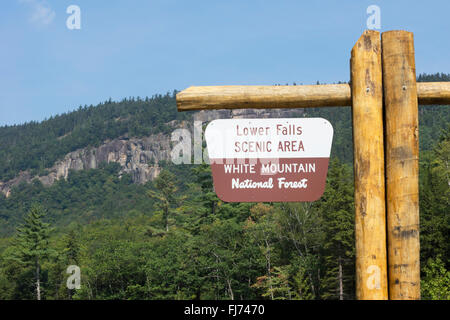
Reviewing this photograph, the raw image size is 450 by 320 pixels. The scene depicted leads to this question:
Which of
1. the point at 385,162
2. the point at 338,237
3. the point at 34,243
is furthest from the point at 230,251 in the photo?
the point at 385,162

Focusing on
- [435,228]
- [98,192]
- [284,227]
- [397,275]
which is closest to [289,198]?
[397,275]

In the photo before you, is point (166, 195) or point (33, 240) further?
point (166, 195)

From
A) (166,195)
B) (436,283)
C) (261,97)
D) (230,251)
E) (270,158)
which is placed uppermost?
(166,195)

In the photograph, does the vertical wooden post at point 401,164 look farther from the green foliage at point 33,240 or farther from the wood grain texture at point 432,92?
the green foliage at point 33,240

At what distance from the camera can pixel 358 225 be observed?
14.7ft

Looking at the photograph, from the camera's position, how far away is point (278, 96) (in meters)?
4.74

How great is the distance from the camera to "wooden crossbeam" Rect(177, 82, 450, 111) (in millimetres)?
4707

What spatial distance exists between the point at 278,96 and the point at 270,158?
1.74 feet

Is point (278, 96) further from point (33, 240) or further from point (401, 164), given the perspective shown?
point (33, 240)

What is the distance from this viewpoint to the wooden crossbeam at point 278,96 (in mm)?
4707

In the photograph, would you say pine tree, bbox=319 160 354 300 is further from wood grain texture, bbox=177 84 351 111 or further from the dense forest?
wood grain texture, bbox=177 84 351 111

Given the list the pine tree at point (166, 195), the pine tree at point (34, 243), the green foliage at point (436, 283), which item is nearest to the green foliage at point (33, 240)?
the pine tree at point (34, 243)

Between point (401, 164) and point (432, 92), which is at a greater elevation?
point (432, 92)

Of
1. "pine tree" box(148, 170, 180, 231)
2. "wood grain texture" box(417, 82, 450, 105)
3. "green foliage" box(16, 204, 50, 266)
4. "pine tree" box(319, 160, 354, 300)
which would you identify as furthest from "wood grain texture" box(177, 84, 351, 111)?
"pine tree" box(148, 170, 180, 231)
